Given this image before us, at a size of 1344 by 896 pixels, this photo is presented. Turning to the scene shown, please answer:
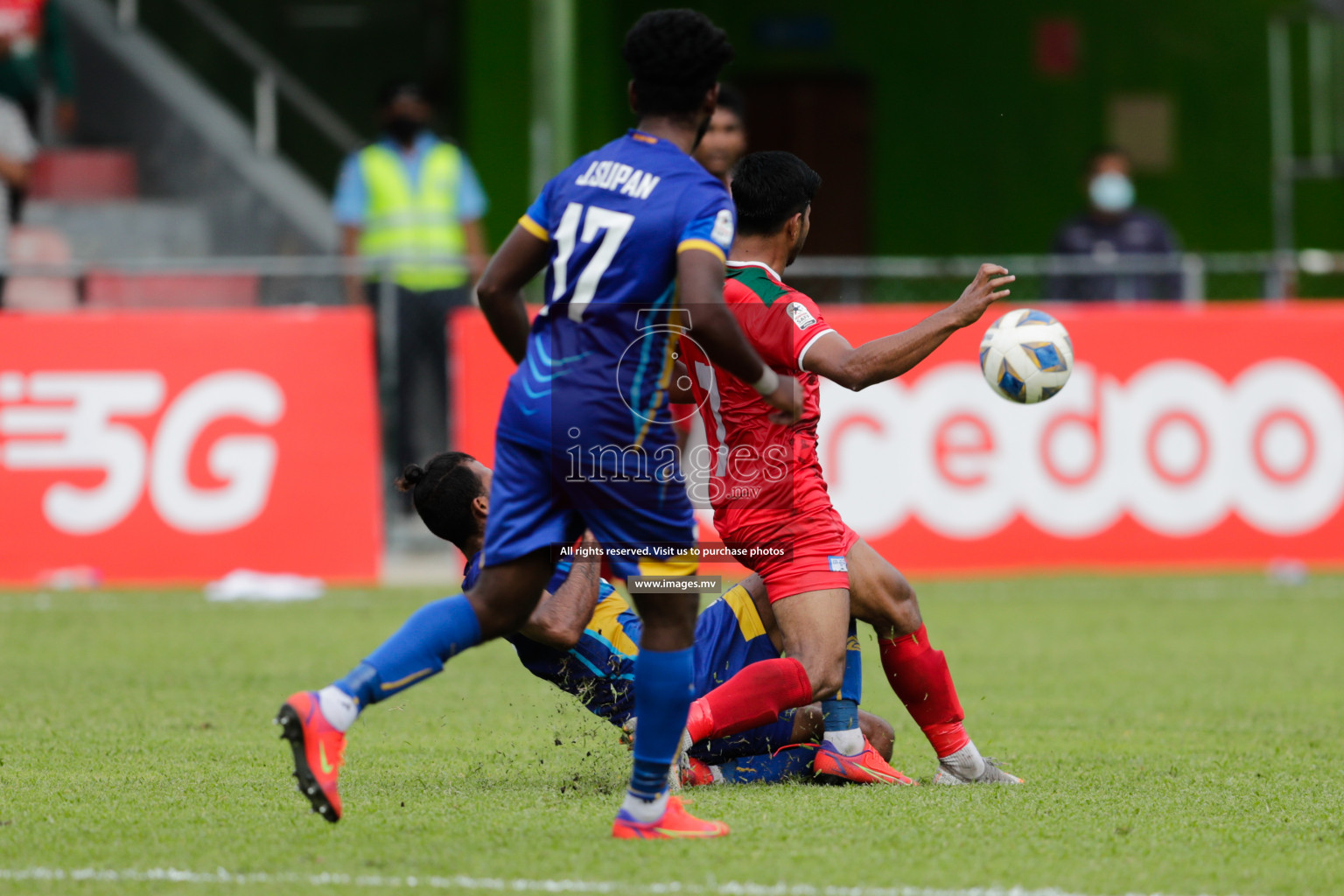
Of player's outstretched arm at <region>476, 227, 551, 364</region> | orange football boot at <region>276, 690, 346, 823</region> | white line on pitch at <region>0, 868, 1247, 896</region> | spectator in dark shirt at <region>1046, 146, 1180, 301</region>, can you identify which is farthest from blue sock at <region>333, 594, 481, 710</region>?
spectator in dark shirt at <region>1046, 146, 1180, 301</region>

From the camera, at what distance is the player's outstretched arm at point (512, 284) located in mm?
4312

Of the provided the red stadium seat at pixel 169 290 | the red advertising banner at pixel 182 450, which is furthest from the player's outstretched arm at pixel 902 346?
the red stadium seat at pixel 169 290

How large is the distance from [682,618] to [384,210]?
8.37m

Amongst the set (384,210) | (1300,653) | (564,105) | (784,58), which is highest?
(784,58)

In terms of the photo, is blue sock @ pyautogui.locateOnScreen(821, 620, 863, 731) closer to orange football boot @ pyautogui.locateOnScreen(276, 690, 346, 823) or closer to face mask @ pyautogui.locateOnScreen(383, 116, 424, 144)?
orange football boot @ pyautogui.locateOnScreen(276, 690, 346, 823)

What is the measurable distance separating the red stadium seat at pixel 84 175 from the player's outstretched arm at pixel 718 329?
11.8 metres

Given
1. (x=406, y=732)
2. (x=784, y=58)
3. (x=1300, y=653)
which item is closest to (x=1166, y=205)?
(x=784, y=58)

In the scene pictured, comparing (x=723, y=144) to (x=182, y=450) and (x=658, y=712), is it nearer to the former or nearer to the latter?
(x=182, y=450)

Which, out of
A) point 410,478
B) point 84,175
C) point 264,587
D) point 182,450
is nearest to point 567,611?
point 410,478

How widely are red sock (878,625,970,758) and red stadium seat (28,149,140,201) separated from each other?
11.4 meters

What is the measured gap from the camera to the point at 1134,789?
16.6 feet

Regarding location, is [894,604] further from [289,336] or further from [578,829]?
[289,336]

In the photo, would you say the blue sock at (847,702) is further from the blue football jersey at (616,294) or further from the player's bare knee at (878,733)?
the blue football jersey at (616,294)

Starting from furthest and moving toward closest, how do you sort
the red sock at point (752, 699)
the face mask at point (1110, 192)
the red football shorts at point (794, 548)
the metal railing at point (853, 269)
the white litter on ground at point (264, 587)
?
the face mask at point (1110, 192) → the metal railing at point (853, 269) → the white litter on ground at point (264, 587) → the red football shorts at point (794, 548) → the red sock at point (752, 699)
